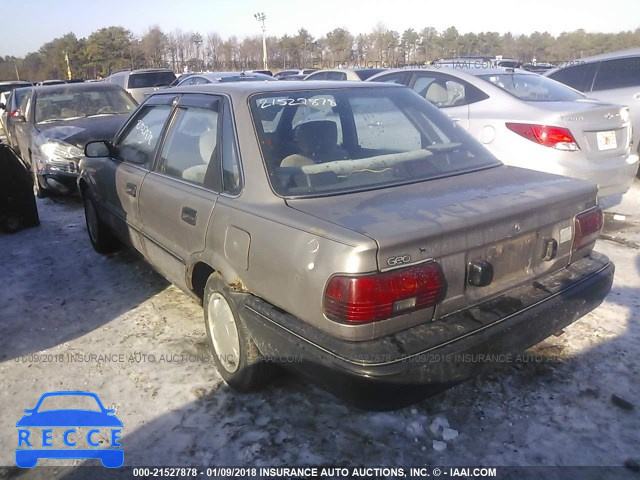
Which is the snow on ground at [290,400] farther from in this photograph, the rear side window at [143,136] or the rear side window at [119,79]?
the rear side window at [119,79]

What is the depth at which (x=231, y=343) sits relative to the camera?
2867 millimetres

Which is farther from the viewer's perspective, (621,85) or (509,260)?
(621,85)

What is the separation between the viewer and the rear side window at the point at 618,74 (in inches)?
289

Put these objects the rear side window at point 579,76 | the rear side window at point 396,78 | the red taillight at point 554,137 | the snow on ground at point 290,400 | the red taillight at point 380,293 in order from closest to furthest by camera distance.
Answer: the red taillight at point 380,293 → the snow on ground at point 290,400 → the red taillight at point 554,137 → the rear side window at point 396,78 → the rear side window at point 579,76

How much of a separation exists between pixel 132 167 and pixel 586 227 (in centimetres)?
307

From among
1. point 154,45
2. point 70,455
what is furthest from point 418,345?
point 154,45

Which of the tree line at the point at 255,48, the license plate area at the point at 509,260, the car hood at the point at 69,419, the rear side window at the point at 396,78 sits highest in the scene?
the tree line at the point at 255,48

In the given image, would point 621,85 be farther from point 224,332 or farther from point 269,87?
point 224,332

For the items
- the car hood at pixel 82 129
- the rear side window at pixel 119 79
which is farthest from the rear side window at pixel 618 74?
the rear side window at pixel 119 79

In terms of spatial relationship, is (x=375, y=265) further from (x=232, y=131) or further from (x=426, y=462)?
(x=232, y=131)

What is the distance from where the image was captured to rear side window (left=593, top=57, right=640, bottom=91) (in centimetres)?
735

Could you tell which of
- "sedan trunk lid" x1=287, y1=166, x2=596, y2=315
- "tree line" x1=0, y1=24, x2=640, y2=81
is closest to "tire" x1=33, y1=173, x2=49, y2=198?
"sedan trunk lid" x1=287, y1=166, x2=596, y2=315

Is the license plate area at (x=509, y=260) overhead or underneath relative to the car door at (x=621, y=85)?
underneath

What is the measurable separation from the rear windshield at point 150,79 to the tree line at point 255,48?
87.0 feet
